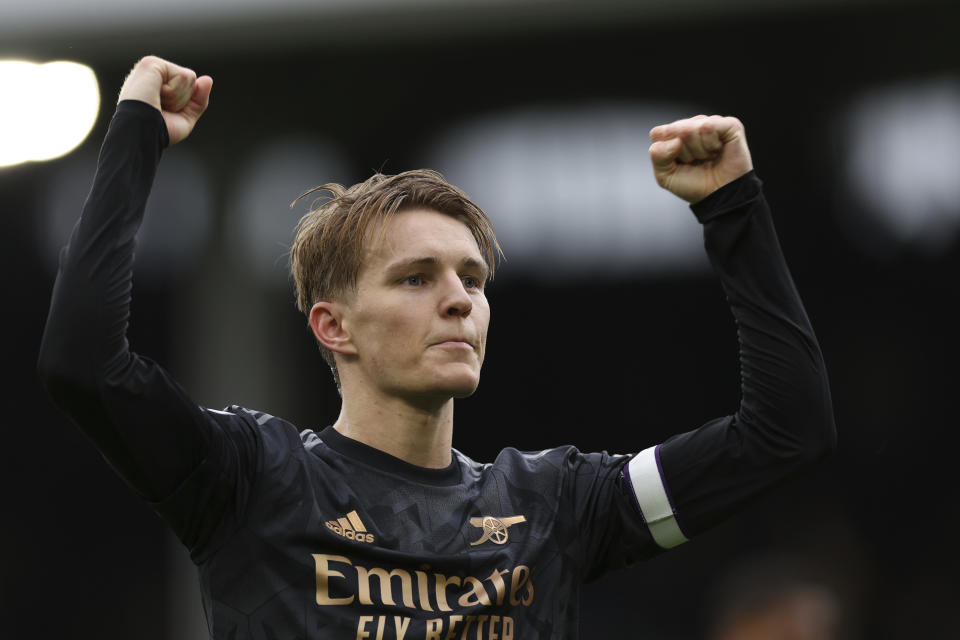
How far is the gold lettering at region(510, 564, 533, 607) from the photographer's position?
2.53 meters

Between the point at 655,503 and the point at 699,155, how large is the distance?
2.53 ft

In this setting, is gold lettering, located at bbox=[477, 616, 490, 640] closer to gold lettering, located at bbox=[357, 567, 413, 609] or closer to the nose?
gold lettering, located at bbox=[357, 567, 413, 609]

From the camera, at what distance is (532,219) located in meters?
8.20

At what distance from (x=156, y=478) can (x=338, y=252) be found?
76 centimetres

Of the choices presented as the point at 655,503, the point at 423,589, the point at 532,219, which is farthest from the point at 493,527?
the point at 532,219

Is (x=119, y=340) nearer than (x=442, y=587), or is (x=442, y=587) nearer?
(x=119, y=340)

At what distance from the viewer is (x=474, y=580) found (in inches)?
98.1

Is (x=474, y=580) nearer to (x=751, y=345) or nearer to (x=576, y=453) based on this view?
(x=576, y=453)

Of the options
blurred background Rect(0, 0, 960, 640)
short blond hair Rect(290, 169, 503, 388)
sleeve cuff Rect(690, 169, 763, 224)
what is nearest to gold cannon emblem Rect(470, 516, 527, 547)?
short blond hair Rect(290, 169, 503, 388)

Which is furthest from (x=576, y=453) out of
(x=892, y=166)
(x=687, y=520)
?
(x=892, y=166)

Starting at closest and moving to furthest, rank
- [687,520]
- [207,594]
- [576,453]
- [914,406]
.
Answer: [207,594], [687,520], [576,453], [914,406]

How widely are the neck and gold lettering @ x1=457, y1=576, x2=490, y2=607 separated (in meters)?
0.30

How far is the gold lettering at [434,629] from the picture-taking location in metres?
2.36

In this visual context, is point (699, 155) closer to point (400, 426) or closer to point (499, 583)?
point (400, 426)
